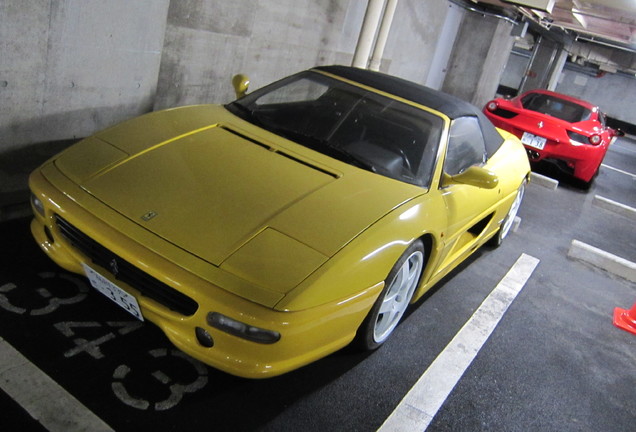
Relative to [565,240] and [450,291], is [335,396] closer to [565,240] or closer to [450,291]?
[450,291]

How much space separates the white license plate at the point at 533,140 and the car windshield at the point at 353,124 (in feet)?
15.1

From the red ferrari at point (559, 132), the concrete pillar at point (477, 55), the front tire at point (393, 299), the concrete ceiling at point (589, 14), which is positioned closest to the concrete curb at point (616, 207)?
the red ferrari at point (559, 132)

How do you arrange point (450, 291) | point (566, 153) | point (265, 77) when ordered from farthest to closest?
point (566, 153), point (265, 77), point (450, 291)

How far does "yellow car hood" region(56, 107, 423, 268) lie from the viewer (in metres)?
2.15

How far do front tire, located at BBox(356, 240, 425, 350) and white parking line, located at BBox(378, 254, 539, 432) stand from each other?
291mm

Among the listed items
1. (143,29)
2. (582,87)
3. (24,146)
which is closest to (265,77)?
(143,29)

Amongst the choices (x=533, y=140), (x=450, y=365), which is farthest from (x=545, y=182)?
(x=450, y=365)

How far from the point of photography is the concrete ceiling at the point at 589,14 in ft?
30.0

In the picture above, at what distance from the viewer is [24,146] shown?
3.20 meters

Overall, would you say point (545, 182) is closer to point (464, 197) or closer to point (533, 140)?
point (533, 140)

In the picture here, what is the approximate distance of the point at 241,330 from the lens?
75.2 inches

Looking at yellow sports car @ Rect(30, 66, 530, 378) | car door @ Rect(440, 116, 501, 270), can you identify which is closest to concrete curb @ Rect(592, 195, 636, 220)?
car door @ Rect(440, 116, 501, 270)

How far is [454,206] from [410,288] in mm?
533

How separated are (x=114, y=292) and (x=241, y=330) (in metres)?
0.58
